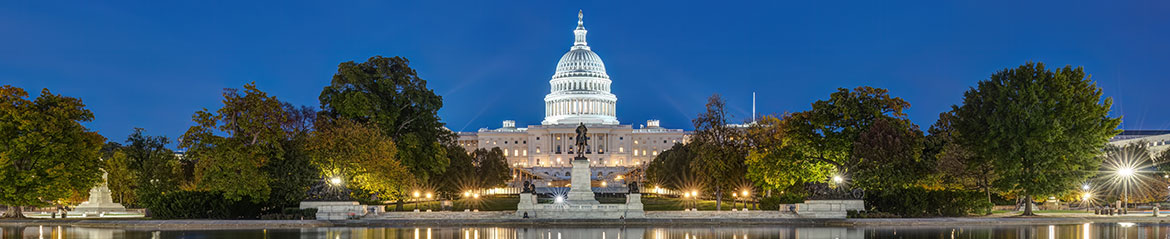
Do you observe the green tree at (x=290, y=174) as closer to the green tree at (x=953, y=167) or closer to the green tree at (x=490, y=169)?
the green tree at (x=953, y=167)

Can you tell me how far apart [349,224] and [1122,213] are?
3421cm

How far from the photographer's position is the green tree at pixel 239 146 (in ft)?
148

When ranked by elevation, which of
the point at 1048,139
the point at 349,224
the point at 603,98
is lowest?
the point at 349,224

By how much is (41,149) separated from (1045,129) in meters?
43.2

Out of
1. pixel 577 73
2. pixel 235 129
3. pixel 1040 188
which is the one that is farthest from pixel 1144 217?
pixel 577 73

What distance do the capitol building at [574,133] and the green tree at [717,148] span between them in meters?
127

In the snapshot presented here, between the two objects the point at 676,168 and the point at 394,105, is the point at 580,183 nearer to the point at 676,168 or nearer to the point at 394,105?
the point at 394,105

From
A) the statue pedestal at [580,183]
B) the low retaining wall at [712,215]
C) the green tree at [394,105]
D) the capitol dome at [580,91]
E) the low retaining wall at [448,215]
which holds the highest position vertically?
the capitol dome at [580,91]

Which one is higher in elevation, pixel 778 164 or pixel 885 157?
pixel 885 157

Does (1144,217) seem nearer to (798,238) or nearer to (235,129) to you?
(798,238)

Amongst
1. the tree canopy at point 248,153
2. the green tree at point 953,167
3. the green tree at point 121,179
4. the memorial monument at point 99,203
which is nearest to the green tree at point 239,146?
the tree canopy at point 248,153

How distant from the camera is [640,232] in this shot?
3600 cm

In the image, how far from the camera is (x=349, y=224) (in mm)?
41500

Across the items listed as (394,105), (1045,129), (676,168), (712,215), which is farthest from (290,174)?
(676,168)
